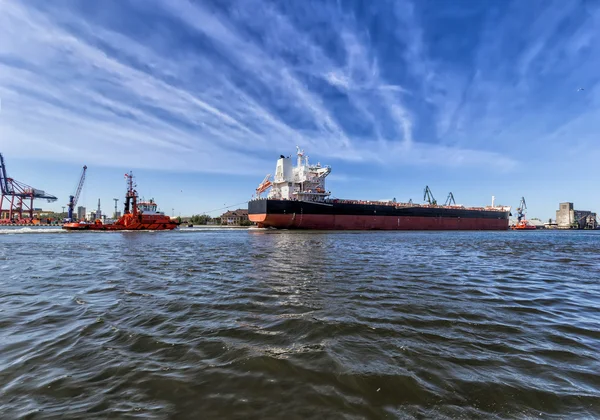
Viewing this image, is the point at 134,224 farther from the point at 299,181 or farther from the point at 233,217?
the point at 233,217

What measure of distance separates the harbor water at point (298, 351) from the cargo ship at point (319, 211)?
3172cm

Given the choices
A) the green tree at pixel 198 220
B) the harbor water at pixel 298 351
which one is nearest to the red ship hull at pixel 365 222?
the harbor water at pixel 298 351

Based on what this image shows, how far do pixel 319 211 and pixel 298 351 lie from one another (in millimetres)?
37447

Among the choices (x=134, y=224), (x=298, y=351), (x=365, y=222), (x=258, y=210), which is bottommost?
(x=298, y=351)

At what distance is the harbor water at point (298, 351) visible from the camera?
2525 mm

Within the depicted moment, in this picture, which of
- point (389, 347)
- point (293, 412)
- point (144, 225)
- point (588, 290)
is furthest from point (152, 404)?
point (144, 225)

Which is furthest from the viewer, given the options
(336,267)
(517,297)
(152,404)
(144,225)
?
(144,225)

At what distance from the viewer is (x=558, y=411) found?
2.43 metres

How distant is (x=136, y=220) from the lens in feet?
141

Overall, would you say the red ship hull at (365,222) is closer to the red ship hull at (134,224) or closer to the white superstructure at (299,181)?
the white superstructure at (299,181)

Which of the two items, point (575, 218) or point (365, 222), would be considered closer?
point (365, 222)

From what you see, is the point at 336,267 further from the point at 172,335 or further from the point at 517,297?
the point at 172,335

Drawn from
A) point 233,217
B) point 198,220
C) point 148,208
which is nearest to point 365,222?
point 148,208

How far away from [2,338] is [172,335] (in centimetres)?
251
